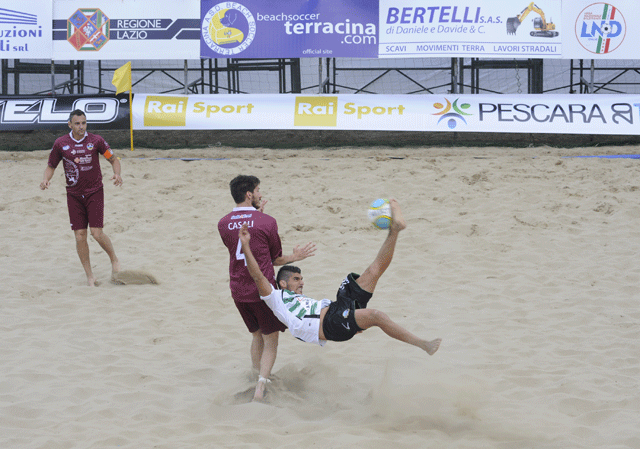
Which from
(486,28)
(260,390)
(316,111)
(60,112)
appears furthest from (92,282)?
(486,28)

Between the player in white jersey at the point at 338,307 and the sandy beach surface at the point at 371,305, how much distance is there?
487mm

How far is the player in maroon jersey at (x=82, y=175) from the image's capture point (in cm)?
597

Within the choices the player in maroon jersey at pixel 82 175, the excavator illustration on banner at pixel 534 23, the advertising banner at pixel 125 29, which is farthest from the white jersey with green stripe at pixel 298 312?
the excavator illustration on banner at pixel 534 23

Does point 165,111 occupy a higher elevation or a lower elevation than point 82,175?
higher

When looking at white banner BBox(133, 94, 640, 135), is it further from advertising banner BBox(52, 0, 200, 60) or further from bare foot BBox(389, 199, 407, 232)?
bare foot BBox(389, 199, 407, 232)

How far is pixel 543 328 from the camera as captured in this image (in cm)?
501

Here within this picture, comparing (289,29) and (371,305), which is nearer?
(371,305)

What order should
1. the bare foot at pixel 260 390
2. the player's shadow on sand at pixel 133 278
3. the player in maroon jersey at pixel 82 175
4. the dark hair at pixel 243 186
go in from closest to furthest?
the bare foot at pixel 260 390
the dark hair at pixel 243 186
the player in maroon jersey at pixel 82 175
the player's shadow on sand at pixel 133 278

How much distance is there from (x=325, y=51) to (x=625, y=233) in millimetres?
5693

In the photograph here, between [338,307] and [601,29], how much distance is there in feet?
29.0

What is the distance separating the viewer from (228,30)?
421 inches

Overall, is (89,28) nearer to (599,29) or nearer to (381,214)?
(599,29)

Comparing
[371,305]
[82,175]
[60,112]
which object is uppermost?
[60,112]

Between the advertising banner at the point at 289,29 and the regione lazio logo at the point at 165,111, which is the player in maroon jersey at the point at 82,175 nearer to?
the regione lazio logo at the point at 165,111
